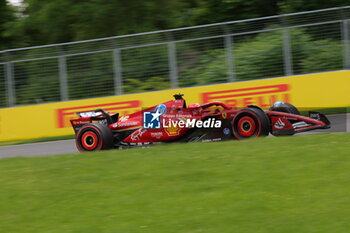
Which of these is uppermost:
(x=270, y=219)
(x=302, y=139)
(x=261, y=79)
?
(x=261, y=79)

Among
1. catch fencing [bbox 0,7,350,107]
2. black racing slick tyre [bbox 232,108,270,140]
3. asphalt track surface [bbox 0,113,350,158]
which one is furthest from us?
catch fencing [bbox 0,7,350,107]

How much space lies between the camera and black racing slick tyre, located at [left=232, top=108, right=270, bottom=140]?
9.79 metres

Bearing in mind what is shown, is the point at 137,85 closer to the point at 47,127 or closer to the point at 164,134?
the point at 47,127

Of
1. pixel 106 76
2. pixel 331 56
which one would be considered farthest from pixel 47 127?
pixel 331 56

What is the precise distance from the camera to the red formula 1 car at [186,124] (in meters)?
9.92

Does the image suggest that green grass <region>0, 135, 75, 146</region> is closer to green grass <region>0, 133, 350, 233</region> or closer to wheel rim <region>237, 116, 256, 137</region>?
green grass <region>0, 133, 350, 233</region>

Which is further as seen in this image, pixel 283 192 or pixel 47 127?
pixel 47 127

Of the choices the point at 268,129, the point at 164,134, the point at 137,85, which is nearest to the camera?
the point at 268,129

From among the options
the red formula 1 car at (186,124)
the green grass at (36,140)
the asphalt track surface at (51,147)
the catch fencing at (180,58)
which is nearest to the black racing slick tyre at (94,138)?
the red formula 1 car at (186,124)

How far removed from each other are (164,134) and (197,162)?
2.77 meters

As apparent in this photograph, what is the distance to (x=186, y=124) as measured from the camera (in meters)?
10.4

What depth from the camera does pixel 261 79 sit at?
48.4 feet

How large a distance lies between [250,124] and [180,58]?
6.28m

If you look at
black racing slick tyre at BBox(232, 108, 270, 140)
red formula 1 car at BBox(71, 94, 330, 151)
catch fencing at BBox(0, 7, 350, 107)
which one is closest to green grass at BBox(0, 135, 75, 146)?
catch fencing at BBox(0, 7, 350, 107)
